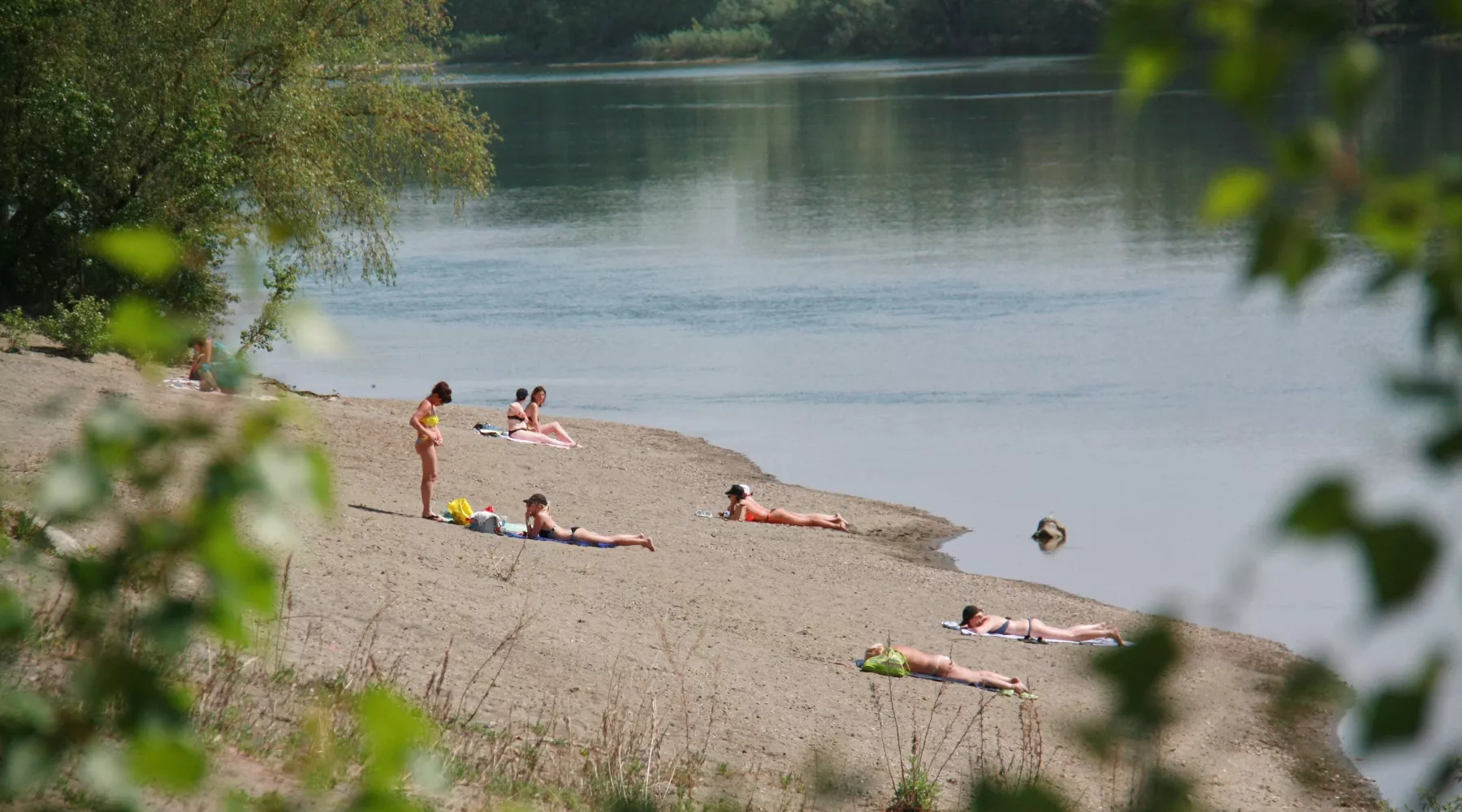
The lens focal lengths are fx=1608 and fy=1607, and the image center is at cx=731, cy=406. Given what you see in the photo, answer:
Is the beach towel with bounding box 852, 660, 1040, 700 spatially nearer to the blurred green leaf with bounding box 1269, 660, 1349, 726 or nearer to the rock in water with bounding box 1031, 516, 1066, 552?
the rock in water with bounding box 1031, 516, 1066, 552

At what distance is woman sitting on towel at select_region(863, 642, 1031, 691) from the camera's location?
480 inches

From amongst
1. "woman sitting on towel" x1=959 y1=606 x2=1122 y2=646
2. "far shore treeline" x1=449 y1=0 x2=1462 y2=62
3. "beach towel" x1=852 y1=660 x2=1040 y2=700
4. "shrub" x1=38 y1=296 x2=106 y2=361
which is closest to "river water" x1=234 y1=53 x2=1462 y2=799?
"woman sitting on towel" x1=959 y1=606 x2=1122 y2=646

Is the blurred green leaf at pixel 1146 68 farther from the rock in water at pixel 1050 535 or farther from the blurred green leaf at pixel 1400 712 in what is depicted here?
the rock in water at pixel 1050 535

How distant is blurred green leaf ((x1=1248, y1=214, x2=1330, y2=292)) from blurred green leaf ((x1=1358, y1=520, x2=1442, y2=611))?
0.26 m

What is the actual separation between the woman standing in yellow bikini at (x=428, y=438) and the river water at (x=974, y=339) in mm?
1546

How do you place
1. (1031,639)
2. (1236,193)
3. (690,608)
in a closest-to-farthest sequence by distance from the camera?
(1236,193)
(690,608)
(1031,639)

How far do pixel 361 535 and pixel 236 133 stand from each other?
10.3 meters

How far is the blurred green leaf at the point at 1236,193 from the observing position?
1.46 m

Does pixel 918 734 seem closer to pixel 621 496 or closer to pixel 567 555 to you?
pixel 567 555

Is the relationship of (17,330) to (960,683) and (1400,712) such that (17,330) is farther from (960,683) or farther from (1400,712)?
(1400,712)

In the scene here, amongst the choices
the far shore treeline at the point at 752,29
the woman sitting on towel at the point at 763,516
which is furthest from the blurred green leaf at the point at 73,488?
the far shore treeline at the point at 752,29

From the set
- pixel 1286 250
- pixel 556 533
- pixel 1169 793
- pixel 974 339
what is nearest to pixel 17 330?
pixel 556 533

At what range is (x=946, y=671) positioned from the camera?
1218 centimetres

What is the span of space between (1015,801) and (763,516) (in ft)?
56.4
